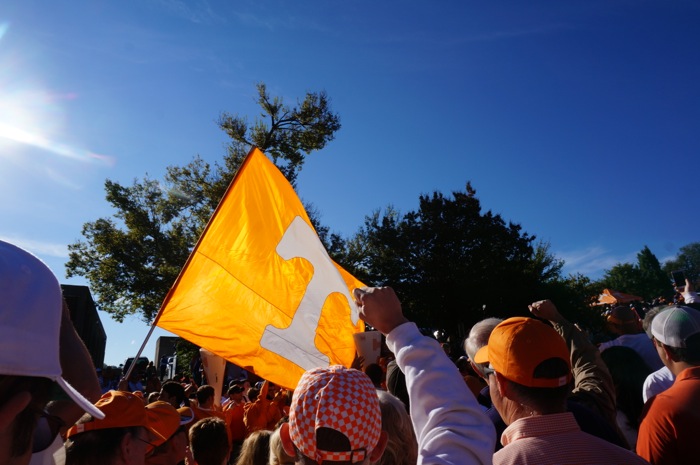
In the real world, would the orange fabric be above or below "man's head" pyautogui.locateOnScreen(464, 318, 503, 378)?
below

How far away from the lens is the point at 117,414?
2473 millimetres

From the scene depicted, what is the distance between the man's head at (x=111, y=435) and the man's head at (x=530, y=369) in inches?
66.6

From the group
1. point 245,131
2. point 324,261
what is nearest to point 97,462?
point 324,261

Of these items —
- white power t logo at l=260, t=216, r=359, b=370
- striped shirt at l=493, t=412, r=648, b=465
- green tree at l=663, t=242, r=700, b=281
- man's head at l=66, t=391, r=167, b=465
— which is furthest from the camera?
green tree at l=663, t=242, r=700, b=281

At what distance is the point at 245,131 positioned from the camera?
95.2 feet

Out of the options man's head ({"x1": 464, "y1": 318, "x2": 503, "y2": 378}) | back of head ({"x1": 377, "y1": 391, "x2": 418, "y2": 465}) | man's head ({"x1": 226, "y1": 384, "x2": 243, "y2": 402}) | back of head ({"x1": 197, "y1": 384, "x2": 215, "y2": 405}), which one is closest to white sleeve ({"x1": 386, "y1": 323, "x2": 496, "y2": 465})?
back of head ({"x1": 377, "y1": 391, "x2": 418, "y2": 465})

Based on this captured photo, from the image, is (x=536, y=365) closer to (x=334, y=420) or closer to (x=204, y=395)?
(x=334, y=420)

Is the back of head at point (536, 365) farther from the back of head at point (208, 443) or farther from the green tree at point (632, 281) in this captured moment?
the green tree at point (632, 281)

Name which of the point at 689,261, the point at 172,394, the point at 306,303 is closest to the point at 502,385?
the point at 306,303

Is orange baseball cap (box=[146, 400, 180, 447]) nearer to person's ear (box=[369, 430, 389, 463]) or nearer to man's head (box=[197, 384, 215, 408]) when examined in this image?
person's ear (box=[369, 430, 389, 463])

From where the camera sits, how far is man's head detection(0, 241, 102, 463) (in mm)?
1058

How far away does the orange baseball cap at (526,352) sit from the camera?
2148mm

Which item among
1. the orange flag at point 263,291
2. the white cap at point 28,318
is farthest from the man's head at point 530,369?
the orange flag at point 263,291

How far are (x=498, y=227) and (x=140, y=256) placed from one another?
27035 mm
